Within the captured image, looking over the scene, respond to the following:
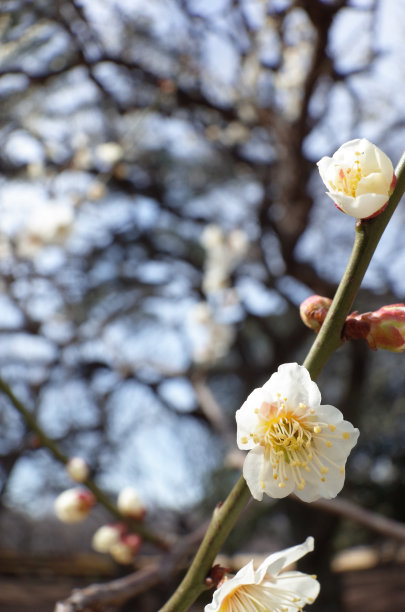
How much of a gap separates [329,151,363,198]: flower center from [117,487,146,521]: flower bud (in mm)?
618

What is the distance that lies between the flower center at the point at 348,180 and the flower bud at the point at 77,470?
20.8 inches

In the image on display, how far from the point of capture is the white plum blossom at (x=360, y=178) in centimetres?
33

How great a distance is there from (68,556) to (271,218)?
151cm

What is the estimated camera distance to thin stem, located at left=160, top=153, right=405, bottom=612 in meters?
0.32

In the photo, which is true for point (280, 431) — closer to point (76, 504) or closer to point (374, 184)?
point (374, 184)

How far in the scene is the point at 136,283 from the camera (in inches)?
95.9

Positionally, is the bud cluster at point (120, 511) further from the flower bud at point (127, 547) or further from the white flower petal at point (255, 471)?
the white flower petal at point (255, 471)

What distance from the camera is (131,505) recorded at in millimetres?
839

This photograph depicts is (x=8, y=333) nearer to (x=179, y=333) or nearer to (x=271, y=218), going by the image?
(x=179, y=333)

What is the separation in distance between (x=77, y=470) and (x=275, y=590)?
407 millimetres

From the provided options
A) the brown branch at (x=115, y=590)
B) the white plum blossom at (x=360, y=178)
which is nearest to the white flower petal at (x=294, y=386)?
the white plum blossom at (x=360, y=178)

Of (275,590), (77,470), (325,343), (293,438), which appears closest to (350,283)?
(325,343)

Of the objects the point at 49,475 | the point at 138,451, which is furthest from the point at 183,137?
the point at 49,475

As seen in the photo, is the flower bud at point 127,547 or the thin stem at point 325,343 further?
the flower bud at point 127,547
